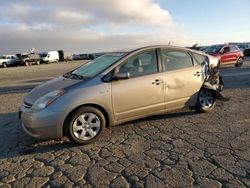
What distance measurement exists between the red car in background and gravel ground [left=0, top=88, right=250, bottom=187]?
499 inches

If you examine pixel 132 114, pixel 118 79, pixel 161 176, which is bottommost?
pixel 161 176

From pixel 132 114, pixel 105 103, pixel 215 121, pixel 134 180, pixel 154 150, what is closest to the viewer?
pixel 134 180

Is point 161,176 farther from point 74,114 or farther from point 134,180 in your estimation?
point 74,114

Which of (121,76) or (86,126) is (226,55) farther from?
(86,126)

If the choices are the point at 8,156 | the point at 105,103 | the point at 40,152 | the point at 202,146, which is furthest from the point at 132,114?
the point at 8,156

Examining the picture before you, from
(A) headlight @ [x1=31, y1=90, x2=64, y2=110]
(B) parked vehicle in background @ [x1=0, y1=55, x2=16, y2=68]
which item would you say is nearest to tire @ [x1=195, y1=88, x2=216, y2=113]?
(A) headlight @ [x1=31, y1=90, x2=64, y2=110]

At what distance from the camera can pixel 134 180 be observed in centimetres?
349

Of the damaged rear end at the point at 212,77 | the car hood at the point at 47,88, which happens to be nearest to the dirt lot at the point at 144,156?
the damaged rear end at the point at 212,77

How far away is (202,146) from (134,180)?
4.85ft

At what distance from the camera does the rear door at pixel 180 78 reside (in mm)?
5633

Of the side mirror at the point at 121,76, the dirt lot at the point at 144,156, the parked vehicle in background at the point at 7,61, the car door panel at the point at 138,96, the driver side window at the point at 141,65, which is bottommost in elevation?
the dirt lot at the point at 144,156

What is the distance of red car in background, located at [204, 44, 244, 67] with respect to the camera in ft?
58.8

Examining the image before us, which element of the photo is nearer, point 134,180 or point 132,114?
point 134,180

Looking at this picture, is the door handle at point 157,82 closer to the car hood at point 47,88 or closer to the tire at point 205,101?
the tire at point 205,101
